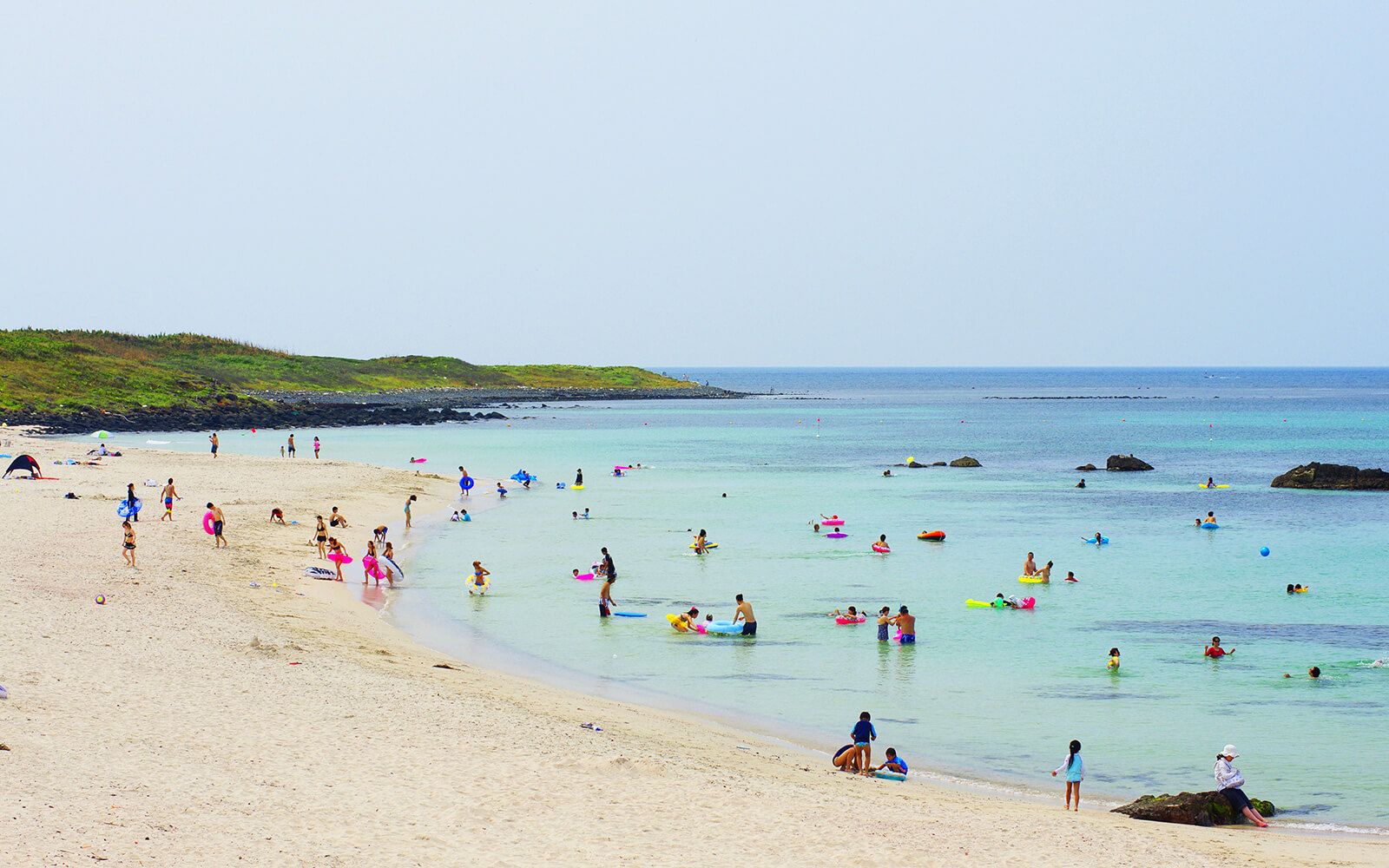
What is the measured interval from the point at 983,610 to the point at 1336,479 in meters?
42.3

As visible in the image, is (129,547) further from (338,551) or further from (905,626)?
(905,626)

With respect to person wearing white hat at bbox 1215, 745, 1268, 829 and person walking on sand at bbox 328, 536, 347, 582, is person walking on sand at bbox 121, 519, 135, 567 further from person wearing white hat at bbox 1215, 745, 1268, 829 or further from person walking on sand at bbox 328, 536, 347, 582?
person wearing white hat at bbox 1215, 745, 1268, 829

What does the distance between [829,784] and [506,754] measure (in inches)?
184

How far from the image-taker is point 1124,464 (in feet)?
235

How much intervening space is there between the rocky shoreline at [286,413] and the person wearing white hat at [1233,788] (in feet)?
272

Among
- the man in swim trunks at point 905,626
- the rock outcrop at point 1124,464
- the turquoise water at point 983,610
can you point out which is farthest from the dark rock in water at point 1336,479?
the man in swim trunks at point 905,626

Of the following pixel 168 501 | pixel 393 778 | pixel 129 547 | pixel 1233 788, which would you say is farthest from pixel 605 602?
pixel 168 501

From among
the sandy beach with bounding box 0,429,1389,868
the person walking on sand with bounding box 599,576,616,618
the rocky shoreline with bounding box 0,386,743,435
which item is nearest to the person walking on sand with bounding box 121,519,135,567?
the sandy beach with bounding box 0,429,1389,868

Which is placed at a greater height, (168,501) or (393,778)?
(168,501)

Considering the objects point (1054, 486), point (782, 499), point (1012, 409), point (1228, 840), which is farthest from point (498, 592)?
point (1012, 409)

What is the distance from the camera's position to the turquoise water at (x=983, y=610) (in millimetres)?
19156

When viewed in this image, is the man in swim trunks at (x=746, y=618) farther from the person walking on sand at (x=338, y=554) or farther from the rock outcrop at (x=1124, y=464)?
the rock outcrop at (x=1124, y=464)

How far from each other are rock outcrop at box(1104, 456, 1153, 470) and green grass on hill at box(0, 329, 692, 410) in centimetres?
8251

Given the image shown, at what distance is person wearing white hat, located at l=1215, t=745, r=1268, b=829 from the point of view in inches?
595
